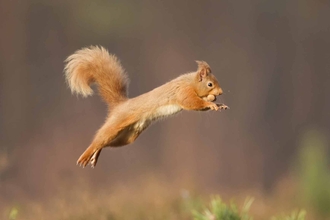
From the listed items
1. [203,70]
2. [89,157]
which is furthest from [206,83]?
[89,157]

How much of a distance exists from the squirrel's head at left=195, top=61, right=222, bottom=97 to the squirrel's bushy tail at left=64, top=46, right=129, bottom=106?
0.48ft

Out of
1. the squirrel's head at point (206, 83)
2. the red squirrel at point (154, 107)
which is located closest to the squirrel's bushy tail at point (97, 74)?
the red squirrel at point (154, 107)

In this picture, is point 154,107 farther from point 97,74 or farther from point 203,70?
point 97,74

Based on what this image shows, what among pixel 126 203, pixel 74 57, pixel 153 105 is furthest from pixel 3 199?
pixel 153 105

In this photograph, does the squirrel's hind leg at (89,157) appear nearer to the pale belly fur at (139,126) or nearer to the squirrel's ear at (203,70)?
the pale belly fur at (139,126)

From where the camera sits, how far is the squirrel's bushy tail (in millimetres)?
782

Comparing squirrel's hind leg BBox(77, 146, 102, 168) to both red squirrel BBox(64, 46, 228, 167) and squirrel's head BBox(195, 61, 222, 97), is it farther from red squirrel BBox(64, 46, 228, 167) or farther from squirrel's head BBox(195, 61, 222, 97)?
squirrel's head BBox(195, 61, 222, 97)

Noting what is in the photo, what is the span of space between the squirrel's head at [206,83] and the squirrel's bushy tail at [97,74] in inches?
5.8

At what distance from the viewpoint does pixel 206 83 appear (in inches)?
26.7

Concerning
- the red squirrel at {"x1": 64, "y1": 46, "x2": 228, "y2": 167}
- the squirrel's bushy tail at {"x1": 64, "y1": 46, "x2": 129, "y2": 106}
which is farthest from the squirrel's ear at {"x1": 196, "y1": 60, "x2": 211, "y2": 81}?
the squirrel's bushy tail at {"x1": 64, "y1": 46, "x2": 129, "y2": 106}

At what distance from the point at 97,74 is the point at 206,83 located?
0.72 feet

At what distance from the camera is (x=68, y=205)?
227 centimetres

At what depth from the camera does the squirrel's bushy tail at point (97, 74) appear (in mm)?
782

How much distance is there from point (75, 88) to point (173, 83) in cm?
17
